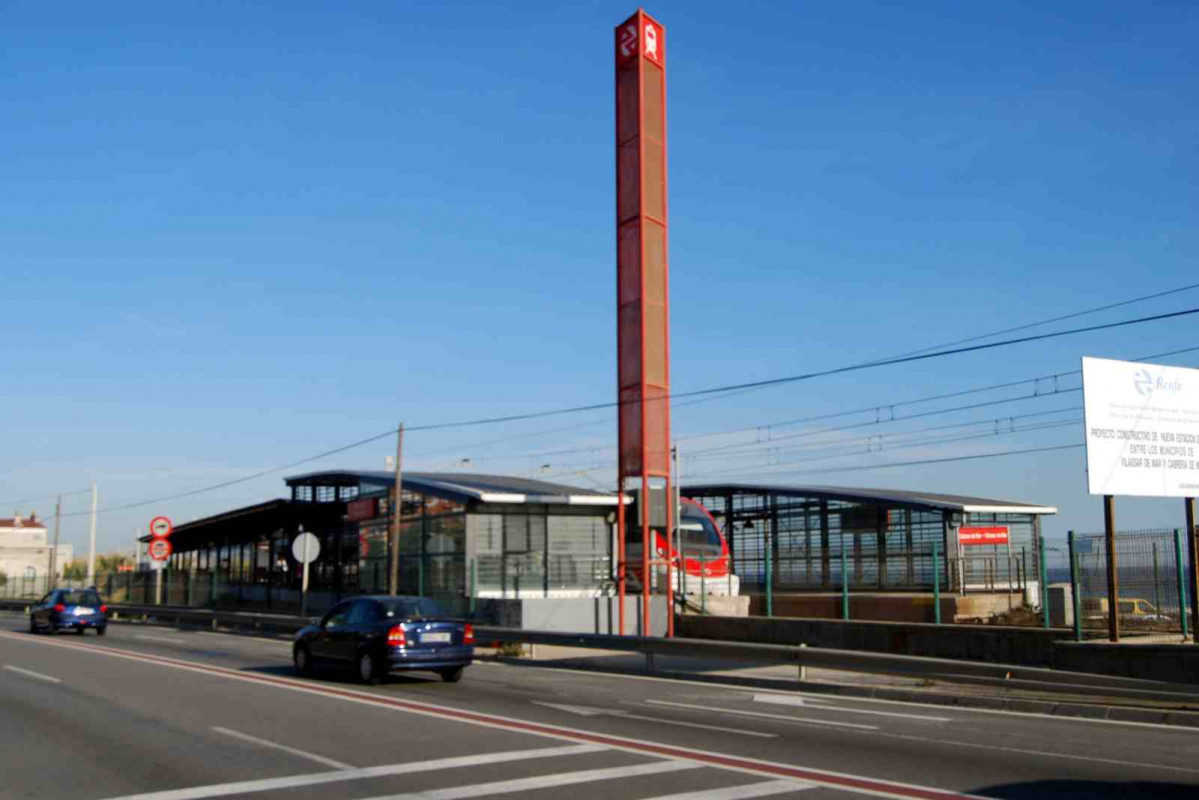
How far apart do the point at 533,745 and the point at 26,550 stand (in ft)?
376

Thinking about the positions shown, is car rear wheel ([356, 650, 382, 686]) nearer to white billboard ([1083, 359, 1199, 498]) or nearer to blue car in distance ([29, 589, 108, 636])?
white billboard ([1083, 359, 1199, 498])

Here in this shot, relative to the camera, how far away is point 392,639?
1780 centimetres

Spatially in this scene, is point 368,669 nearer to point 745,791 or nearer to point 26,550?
point 745,791

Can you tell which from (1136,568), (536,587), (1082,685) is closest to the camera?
(1082,685)

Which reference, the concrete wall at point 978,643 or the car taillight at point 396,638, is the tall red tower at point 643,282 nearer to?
the concrete wall at point 978,643

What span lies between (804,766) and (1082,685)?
778cm

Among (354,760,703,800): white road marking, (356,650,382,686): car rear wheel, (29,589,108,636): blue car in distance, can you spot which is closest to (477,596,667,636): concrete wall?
(356,650,382,686): car rear wheel

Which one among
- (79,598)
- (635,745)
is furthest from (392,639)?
(79,598)

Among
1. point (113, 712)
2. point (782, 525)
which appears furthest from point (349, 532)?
point (113, 712)

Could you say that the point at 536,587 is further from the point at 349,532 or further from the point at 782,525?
the point at 782,525

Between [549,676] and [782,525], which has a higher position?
[782,525]

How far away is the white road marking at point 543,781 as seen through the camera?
8.73 m

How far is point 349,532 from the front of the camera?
43.4m

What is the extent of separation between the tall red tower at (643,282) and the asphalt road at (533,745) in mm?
12069
